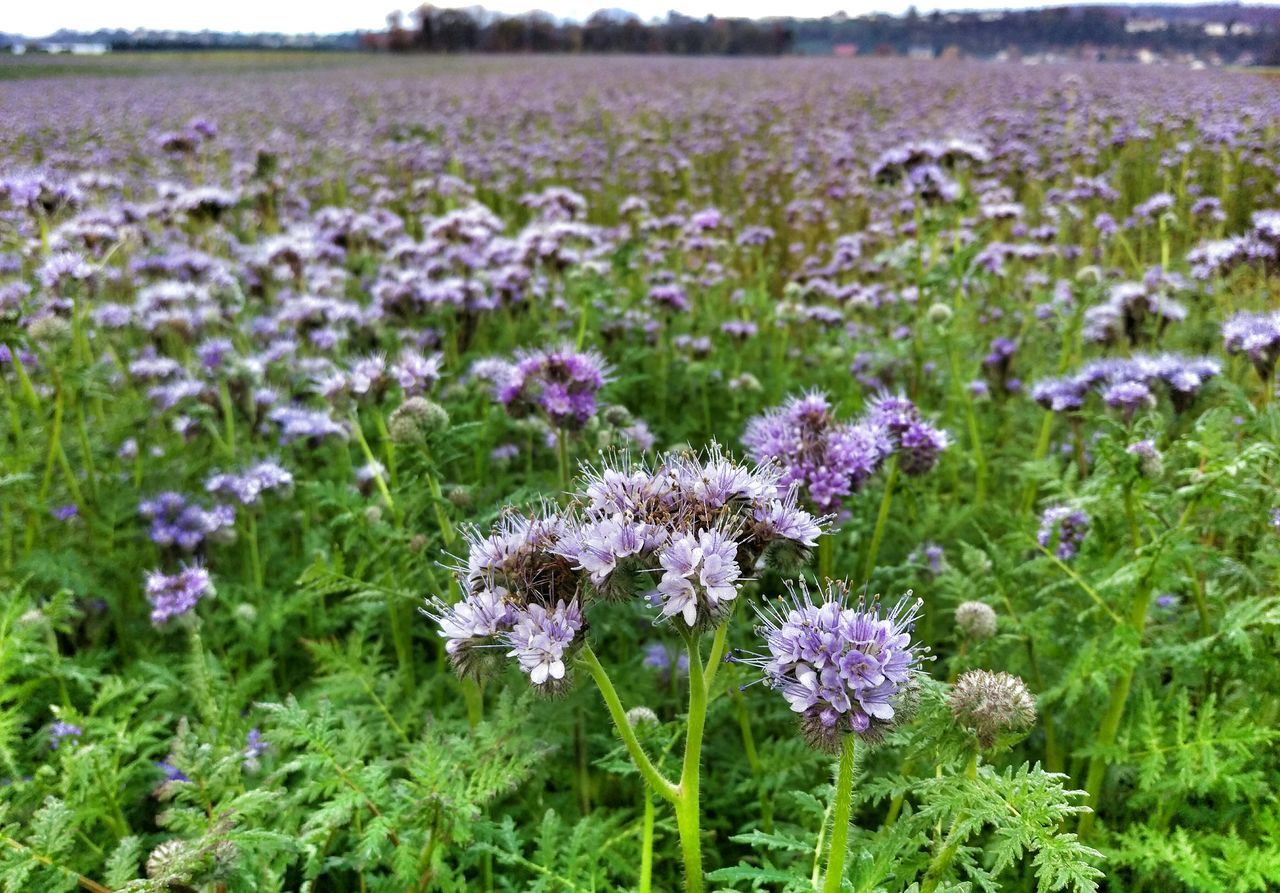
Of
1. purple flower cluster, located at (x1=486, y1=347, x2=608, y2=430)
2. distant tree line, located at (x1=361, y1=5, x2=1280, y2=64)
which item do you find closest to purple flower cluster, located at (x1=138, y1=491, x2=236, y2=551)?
purple flower cluster, located at (x1=486, y1=347, x2=608, y2=430)

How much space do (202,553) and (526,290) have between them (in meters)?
2.35

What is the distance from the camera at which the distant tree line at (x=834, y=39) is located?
1777 inches

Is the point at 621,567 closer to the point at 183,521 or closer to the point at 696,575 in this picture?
the point at 696,575

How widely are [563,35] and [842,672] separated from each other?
63.9m

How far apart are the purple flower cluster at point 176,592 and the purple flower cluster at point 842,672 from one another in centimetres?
234

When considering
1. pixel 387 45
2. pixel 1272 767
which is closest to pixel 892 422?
pixel 1272 767

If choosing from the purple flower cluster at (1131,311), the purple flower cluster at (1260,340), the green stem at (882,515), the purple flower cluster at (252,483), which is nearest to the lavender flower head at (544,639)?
the green stem at (882,515)

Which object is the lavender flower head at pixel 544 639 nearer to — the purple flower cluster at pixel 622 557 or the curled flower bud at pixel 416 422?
the purple flower cluster at pixel 622 557

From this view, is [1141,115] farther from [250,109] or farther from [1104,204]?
[250,109]

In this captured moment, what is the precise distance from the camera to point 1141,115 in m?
11.8

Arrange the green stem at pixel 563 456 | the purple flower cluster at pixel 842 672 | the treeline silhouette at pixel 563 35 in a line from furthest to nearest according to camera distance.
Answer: the treeline silhouette at pixel 563 35, the green stem at pixel 563 456, the purple flower cluster at pixel 842 672

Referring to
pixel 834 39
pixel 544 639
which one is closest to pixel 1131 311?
pixel 544 639

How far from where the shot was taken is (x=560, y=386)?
267 centimetres

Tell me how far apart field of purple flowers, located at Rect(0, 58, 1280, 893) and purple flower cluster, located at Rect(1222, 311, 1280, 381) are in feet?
0.07
